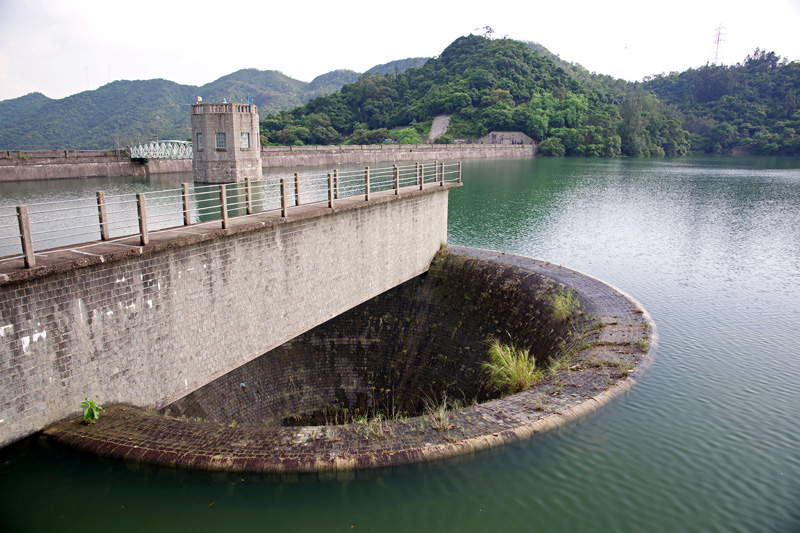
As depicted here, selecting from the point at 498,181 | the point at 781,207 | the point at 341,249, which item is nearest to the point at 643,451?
the point at 341,249

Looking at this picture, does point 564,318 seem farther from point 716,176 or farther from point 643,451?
point 716,176

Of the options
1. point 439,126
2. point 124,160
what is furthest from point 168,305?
point 439,126

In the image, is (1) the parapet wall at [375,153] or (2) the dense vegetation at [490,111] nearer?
(1) the parapet wall at [375,153]

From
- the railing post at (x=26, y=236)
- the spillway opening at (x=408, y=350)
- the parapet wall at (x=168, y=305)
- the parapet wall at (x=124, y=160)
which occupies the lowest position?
the spillway opening at (x=408, y=350)

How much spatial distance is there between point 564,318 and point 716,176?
1985 inches

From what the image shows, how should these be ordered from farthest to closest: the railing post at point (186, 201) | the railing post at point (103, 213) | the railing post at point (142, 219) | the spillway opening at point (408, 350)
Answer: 1. the spillway opening at point (408, 350)
2. the railing post at point (186, 201)
3. the railing post at point (142, 219)
4. the railing post at point (103, 213)

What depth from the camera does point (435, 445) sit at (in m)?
7.07

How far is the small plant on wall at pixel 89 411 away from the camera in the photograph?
696 centimetres

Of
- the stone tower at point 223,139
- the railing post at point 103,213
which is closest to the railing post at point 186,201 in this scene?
the railing post at point 103,213

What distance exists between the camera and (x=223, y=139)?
29.9 m

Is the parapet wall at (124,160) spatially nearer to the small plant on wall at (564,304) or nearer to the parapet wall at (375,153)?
the parapet wall at (375,153)

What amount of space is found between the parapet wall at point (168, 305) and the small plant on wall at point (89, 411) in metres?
0.11

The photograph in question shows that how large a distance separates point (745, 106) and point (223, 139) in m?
122

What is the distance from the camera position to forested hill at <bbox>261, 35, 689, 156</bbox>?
9006cm
